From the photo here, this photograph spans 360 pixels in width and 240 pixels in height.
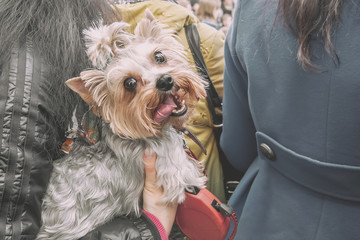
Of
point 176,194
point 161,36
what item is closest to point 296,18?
point 161,36

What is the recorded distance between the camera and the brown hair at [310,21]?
82 cm

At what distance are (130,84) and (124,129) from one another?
8.1 inches

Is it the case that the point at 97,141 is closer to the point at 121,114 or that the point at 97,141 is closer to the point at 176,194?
the point at 121,114

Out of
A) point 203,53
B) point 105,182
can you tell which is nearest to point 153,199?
point 105,182

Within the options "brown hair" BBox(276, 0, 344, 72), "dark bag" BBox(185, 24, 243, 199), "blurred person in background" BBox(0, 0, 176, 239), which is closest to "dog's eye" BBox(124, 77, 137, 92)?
"blurred person in background" BBox(0, 0, 176, 239)

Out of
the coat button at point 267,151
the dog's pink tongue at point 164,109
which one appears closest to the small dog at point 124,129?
the dog's pink tongue at point 164,109

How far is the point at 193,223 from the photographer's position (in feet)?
4.73

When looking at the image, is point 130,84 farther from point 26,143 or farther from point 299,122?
point 299,122

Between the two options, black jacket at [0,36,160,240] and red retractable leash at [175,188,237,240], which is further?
red retractable leash at [175,188,237,240]

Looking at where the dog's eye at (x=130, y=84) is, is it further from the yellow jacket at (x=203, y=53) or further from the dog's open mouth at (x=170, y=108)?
the yellow jacket at (x=203, y=53)

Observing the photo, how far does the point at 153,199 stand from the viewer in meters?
1.43

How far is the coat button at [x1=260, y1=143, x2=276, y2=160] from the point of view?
1111 millimetres

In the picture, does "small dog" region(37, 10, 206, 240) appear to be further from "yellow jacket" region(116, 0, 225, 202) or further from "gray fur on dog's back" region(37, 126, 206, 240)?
"yellow jacket" region(116, 0, 225, 202)

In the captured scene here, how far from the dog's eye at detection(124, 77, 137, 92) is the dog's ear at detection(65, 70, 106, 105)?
9 cm
